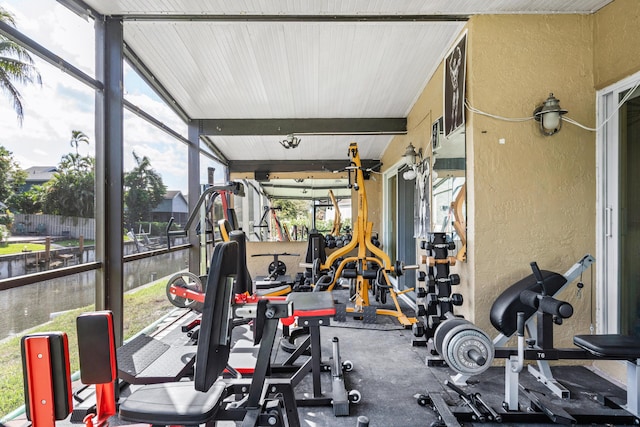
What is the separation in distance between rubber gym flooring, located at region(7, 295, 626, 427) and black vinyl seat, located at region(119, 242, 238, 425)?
2.95 feet

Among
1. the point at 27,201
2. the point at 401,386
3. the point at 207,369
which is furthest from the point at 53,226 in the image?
the point at 401,386

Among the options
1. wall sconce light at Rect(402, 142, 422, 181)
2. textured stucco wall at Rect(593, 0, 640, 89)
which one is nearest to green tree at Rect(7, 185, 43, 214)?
wall sconce light at Rect(402, 142, 422, 181)

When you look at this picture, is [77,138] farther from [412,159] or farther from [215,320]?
[412,159]

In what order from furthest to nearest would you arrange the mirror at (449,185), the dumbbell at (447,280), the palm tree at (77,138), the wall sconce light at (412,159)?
the wall sconce light at (412,159)
the mirror at (449,185)
the dumbbell at (447,280)
the palm tree at (77,138)

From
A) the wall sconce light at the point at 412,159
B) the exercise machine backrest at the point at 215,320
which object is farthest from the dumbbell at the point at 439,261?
the exercise machine backrest at the point at 215,320

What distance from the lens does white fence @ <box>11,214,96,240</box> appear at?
2.05 m

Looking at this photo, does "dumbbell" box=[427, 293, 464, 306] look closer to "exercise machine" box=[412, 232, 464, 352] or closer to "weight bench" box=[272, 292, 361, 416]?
"exercise machine" box=[412, 232, 464, 352]

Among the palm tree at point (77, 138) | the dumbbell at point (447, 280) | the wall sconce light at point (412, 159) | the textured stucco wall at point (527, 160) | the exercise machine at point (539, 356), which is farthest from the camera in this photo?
the wall sconce light at point (412, 159)

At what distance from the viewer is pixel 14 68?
204 centimetres

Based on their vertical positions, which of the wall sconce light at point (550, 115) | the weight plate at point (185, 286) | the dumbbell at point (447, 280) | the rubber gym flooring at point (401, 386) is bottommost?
the rubber gym flooring at point (401, 386)

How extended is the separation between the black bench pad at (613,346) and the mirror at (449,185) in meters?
1.11

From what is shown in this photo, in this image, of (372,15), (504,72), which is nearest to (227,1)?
(372,15)

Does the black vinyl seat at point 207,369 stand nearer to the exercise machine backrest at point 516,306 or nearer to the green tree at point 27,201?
the green tree at point 27,201

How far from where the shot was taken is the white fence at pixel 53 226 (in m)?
2.05
